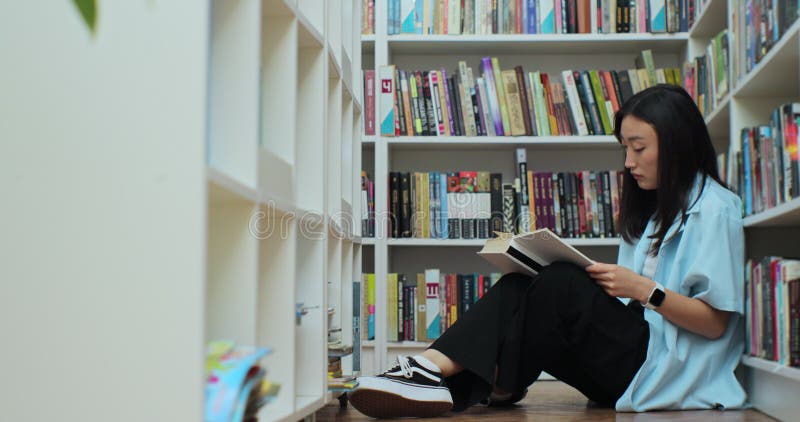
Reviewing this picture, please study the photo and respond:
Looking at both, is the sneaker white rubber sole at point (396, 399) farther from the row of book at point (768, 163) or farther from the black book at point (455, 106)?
the black book at point (455, 106)

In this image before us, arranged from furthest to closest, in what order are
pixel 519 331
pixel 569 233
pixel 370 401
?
pixel 569 233, pixel 519 331, pixel 370 401

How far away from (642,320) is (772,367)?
29 cm

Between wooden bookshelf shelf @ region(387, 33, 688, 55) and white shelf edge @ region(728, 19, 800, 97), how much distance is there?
2.72 ft

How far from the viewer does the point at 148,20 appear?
919 mm

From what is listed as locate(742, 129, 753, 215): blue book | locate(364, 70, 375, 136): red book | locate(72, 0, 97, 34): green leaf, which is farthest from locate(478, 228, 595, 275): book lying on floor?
locate(72, 0, 97, 34): green leaf

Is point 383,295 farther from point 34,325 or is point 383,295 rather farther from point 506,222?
point 34,325

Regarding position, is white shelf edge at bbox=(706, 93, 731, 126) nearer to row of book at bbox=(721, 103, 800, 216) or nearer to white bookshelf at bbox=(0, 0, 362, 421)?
row of book at bbox=(721, 103, 800, 216)

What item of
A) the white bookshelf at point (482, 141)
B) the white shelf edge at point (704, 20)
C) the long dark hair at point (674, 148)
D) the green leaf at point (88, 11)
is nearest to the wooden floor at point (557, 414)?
the long dark hair at point (674, 148)

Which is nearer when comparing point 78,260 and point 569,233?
point 78,260

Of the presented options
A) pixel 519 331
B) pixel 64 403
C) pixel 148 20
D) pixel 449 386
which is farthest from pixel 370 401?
pixel 148 20

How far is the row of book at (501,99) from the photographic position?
3.12 m

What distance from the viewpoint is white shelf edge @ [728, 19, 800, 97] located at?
176 cm

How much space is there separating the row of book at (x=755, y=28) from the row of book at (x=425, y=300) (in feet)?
3.90

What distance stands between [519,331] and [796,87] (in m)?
0.91
